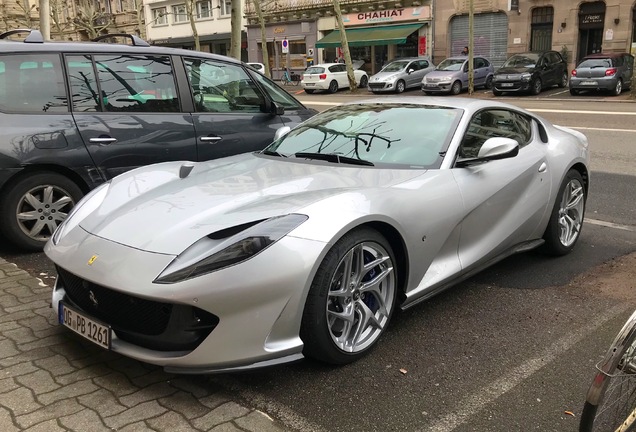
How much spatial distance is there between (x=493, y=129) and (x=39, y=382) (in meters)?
3.46

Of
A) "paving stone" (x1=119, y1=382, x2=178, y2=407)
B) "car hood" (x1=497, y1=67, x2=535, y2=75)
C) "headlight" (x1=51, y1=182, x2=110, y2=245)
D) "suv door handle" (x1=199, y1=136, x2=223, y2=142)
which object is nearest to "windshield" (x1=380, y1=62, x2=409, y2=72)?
"car hood" (x1=497, y1=67, x2=535, y2=75)

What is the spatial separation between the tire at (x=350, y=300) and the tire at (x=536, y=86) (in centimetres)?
2321

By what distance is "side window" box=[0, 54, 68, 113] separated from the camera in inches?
188

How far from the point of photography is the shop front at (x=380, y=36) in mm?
37125

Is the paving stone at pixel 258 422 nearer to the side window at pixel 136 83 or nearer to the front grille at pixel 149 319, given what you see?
the front grille at pixel 149 319

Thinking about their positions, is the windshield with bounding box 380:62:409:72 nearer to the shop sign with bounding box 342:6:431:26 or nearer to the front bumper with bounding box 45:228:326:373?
the shop sign with bounding box 342:6:431:26

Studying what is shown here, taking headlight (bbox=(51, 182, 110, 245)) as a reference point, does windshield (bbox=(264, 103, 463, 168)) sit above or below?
above

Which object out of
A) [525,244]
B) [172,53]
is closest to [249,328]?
[525,244]

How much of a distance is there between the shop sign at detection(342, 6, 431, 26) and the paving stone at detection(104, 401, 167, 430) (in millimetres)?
37210

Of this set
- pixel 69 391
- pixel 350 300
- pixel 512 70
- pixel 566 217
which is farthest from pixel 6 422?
pixel 512 70

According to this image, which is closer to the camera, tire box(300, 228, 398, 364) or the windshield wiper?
tire box(300, 228, 398, 364)

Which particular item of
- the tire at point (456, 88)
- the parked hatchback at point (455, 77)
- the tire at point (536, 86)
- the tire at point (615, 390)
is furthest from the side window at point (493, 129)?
the tire at point (456, 88)

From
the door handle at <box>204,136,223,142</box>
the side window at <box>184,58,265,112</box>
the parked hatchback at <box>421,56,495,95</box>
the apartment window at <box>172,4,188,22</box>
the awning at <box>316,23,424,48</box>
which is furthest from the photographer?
the apartment window at <box>172,4,188,22</box>

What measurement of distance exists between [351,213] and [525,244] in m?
2.04
